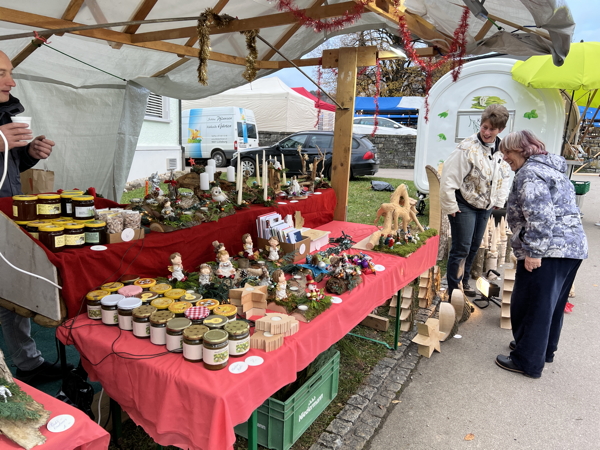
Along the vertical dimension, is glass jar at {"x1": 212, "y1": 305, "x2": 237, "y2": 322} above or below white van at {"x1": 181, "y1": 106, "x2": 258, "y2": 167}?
below

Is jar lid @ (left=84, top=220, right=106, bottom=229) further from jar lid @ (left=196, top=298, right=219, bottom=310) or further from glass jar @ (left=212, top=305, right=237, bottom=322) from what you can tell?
glass jar @ (left=212, top=305, right=237, bottom=322)

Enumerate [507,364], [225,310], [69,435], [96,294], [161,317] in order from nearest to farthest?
[69,435], [161,317], [225,310], [96,294], [507,364]

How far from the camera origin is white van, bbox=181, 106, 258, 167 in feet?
49.0

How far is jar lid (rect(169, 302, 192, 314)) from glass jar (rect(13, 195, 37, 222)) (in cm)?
93

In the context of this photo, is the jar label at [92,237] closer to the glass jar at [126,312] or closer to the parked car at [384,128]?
the glass jar at [126,312]

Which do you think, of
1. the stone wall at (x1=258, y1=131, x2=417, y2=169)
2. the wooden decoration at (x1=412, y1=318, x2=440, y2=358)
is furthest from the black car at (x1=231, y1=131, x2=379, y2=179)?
the wooden decoration at (x1=412, y1=318, x2=440, y2=358)

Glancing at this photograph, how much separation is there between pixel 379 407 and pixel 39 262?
227 cm

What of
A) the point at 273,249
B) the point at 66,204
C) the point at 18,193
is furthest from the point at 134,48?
the point at 273,249

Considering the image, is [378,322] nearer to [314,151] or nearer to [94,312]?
[94,312]

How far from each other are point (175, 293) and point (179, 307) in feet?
0.72

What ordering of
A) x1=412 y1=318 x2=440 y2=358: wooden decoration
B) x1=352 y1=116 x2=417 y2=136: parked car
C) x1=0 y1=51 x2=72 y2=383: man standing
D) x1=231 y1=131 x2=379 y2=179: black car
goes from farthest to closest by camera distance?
x1=352 y1=116 x2=417 y2=136: parked car
x1=231 y1=131 x2=379 y2=179: black car
x1=412 y1=318 x2=440 y2=358: wooden decoration
x1=0 y1=51 x2=72 y2=383: man standing

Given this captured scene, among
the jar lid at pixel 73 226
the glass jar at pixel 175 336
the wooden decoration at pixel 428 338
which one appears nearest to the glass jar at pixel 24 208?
the jar lid at pixel 73 226

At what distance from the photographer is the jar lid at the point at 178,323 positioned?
1.75m

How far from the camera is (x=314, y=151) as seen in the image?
1228 centimetres
